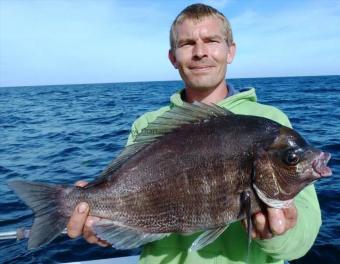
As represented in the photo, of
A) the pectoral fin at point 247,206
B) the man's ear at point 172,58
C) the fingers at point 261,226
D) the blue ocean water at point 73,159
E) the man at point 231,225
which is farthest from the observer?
the blue ocean water at point 73,159

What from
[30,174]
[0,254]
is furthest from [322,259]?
[30,174]

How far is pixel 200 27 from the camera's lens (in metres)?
3.56

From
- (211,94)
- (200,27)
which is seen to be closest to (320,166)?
(211,94)

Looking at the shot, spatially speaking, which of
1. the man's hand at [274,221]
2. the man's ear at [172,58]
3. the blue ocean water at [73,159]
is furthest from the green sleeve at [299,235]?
the blue ocean water at [73,159]

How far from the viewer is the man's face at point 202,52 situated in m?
3.55

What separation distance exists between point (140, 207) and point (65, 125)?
68.9 ft

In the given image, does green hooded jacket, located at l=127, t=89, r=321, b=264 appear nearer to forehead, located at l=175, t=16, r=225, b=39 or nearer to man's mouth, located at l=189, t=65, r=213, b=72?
man's mouth, located at l=189, t=65, r=213, b=72

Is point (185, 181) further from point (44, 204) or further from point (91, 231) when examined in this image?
point (44, 204)

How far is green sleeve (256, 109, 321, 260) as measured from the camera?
286cm

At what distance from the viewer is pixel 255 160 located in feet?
8.87

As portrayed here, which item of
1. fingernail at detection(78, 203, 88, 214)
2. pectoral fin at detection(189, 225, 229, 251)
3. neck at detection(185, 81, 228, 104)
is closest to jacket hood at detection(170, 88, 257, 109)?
neck at detection(185, 81, 228, 104)

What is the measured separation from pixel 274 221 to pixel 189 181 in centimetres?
61

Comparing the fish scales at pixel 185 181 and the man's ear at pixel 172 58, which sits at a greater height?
the man's ear at pixel 172 58

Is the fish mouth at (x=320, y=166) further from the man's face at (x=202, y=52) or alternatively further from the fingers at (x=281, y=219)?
the man's face at (x=202, y=52)
